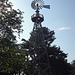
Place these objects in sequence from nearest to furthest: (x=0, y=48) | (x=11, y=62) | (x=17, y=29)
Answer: (x=0, y=48) < (x=11, y=62) < (x=17, y=29)

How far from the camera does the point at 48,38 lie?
31.9 meters

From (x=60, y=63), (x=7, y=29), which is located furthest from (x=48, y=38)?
(x=7, y=29)

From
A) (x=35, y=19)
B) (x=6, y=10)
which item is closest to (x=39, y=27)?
(x=35, y=19)

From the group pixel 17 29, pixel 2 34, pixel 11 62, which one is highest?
pixel 17 29

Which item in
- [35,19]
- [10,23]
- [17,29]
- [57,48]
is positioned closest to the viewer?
[10,23]

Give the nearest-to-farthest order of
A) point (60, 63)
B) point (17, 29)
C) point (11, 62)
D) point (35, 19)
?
point (11, 62)
point (17, 29)
point (35, 19)
point (60, 63)

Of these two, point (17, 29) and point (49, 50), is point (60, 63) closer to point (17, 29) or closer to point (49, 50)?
point (49, 50)

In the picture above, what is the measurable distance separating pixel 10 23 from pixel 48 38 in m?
20.3

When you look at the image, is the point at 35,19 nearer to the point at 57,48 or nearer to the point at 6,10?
the point at 6,10

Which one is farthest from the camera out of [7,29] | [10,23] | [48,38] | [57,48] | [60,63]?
[48,38]

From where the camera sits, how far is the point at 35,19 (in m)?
21.0

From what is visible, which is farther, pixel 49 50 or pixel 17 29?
pixel 49 50

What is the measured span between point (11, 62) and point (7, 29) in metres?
3.14

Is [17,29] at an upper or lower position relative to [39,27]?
lower
